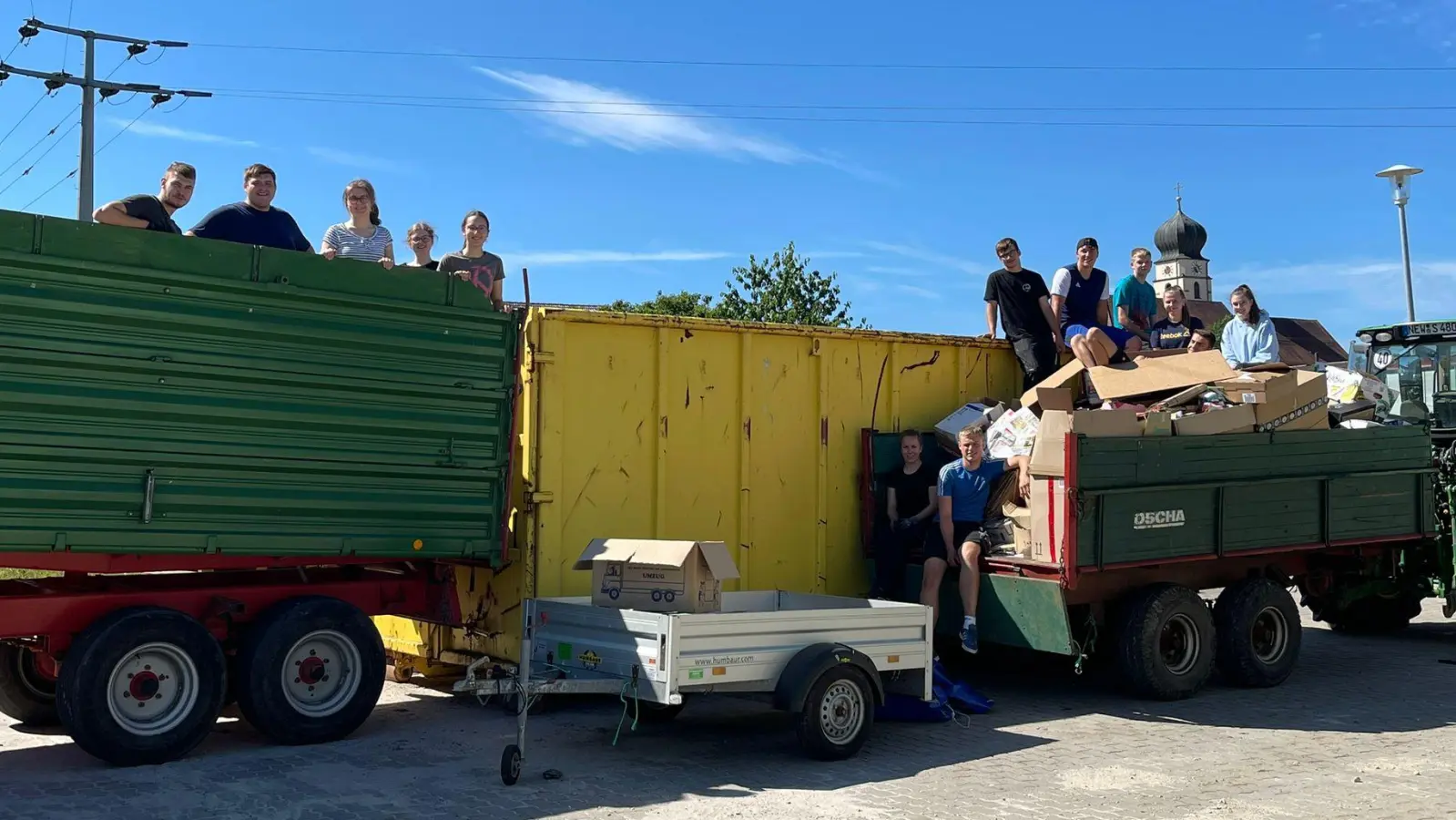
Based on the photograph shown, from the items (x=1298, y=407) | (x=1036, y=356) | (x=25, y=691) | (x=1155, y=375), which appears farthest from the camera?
(x=1036, y=356)

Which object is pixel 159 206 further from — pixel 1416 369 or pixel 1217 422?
pixel 1416 369

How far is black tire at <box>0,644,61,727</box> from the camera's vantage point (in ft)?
24.2

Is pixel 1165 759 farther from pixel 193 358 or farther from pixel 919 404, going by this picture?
pixel 193 358

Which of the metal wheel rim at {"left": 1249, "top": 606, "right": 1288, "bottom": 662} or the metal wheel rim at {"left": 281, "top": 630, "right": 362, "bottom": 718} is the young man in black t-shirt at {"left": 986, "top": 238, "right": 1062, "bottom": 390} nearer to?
the metal wheel rim at {"left": 1249, "top": 606, "right": 1288, "bottom": 662}

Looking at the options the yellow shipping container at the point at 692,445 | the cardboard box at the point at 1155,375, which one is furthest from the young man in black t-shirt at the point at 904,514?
the cardboard box at the point at 1155,375

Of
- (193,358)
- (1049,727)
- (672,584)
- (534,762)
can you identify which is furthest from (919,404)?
(193,358)

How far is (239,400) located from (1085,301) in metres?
6.86

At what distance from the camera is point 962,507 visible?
902 cm

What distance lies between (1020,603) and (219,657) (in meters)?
4.90

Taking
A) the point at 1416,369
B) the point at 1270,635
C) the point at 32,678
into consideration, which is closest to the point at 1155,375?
the point at 1270,635

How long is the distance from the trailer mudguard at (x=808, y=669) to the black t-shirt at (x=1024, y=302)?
4.60 meters

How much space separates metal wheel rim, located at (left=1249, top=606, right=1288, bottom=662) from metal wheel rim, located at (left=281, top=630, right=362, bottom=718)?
20.7 ft

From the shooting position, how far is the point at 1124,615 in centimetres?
873

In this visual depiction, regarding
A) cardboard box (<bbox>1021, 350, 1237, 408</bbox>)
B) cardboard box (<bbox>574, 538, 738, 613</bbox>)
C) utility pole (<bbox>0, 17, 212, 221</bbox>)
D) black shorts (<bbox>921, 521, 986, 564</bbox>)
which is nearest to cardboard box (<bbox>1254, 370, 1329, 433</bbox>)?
cardboard box (<bbox>1021, 350, 1237, 408</bbox>)
